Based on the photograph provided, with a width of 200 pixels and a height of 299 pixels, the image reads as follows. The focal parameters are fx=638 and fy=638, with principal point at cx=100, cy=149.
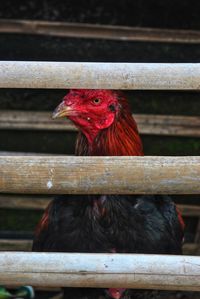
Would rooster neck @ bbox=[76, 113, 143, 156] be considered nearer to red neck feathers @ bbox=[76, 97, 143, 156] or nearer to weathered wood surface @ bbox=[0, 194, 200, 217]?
red neck feathers @ bbox=[76, 97, 143, 156]

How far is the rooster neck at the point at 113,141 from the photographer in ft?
8.91

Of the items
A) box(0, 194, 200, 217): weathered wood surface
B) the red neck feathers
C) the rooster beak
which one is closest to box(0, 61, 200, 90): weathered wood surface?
Answer: the rooster beak

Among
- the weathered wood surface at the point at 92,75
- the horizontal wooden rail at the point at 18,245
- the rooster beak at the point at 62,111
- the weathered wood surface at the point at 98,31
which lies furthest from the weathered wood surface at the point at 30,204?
the weathered wood surface at the point at 92,75

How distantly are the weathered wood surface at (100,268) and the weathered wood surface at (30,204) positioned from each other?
1732 mm

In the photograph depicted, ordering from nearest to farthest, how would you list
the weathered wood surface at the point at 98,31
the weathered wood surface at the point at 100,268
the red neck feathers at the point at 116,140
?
1. the weathered wood surface at the point at 100,268
2. the red neck feathers at the point at 116,140
3. the weathered wood surface at the point at 98,31

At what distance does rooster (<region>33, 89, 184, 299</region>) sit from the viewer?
2688mm

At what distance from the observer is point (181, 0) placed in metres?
3.98

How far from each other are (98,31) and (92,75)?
1.77 meters

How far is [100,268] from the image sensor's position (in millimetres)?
2291

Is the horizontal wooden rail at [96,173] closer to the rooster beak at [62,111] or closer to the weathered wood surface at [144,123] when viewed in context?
the rooster beak at [62,111]

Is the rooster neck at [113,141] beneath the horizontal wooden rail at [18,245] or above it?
beneath

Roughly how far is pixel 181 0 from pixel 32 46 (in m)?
0.98

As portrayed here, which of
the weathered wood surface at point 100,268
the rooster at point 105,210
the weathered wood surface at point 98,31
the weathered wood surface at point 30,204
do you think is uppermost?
the weathered wood surface at point 98,31

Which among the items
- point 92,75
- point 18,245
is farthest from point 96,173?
point 18,245
